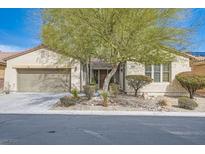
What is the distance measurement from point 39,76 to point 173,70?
1210 centimetres

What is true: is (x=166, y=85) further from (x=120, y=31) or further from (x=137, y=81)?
(x=120, y=31)

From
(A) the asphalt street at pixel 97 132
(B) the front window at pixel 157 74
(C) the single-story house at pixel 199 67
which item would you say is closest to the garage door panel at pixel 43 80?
(B) the front window at pixel 157 74

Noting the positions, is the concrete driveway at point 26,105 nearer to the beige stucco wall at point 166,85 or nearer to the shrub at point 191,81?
the beige stucco wall at point 166,85

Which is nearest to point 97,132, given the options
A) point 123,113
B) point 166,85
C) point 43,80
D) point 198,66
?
point 123,113

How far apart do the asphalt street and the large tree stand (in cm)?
452

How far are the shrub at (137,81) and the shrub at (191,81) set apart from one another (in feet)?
7.53

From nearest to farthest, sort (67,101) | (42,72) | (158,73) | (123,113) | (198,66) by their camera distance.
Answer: (123,113)
(67,101)
(158,73)
(198,66)
(42,72)

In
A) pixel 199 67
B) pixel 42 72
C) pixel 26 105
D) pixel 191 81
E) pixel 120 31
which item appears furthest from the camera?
pixel 42 72

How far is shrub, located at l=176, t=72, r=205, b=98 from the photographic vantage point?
710 inches

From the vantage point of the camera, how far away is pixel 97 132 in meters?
8.29

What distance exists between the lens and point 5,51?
3488 centimetres

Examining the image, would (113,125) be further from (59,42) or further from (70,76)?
(70,76)

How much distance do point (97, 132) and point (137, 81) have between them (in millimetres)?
12007

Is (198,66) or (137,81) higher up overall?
(198,66)
